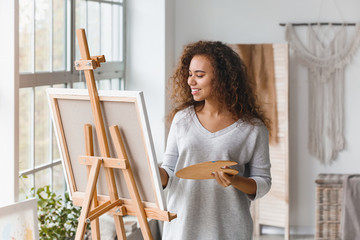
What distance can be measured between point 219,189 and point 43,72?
4.74 ft

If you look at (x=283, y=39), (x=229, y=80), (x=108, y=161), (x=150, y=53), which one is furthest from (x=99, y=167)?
(x=283, y=39)

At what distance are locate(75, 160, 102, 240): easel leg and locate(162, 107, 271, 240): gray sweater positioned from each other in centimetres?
32

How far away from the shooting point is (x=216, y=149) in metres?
2.09

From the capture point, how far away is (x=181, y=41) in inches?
193

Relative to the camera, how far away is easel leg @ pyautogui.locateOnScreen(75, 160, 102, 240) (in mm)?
2039

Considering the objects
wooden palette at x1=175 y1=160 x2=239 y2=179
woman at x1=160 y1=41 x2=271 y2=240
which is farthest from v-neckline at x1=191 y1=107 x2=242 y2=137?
wooden palette at x1=175 y1=160 x2=239 y2=179

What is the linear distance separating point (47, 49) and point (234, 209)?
159 cm

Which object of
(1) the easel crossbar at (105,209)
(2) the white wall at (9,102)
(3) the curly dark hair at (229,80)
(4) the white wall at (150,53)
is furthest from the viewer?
(4) the white wall at (150,53)

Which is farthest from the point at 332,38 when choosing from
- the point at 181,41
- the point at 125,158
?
the point at 125,158

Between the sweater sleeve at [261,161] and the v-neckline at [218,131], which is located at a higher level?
the v-neckline at [218,131]

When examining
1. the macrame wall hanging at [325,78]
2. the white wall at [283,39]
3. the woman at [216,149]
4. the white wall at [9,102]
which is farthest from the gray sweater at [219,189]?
the macrame wall hanging at [325,78]

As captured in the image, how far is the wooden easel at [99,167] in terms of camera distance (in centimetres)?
200

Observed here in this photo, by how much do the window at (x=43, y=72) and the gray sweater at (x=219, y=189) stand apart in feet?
3.06

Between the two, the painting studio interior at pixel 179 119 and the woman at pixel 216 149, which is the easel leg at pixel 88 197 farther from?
the woman at pixel 216 149
